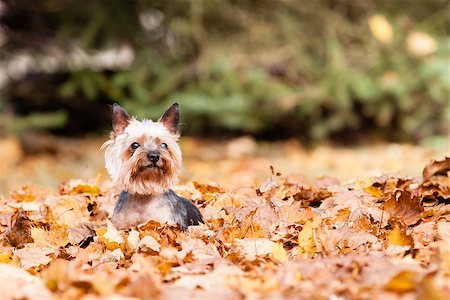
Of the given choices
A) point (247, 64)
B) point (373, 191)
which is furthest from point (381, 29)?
point (373, 191)

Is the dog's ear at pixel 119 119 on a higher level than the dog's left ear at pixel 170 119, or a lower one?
lower

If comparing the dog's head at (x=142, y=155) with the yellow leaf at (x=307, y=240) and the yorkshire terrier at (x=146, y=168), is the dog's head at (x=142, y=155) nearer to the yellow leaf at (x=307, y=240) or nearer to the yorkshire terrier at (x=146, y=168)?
the yorkshire terrier at (x=146, y=168)

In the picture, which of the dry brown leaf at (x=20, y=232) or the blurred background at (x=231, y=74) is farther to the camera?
the blurred background at (x=231, y=74)

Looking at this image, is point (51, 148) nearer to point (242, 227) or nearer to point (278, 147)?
point (278, 147)

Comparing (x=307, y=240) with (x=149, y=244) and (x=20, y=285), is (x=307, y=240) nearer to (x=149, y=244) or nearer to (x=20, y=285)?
(x=149, y=244)

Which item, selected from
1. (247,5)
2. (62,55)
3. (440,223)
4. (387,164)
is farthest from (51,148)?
(440,223)

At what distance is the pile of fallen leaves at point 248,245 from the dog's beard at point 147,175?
209mm

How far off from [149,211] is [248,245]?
0.72 metres

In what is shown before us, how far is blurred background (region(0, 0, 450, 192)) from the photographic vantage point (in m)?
12.8

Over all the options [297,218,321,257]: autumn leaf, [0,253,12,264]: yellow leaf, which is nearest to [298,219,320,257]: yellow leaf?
[297,218,321,257]: autumn leaf

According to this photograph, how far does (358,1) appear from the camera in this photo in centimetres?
1455

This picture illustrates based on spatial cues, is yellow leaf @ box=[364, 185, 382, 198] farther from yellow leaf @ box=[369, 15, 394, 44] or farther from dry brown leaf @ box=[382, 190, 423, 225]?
yellow leaf @ box=[369, 15, 394, 44]

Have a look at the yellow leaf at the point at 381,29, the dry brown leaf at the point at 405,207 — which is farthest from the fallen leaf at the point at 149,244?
the yellow leaf at the point at 381,29

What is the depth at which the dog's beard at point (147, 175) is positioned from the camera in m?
4.40
